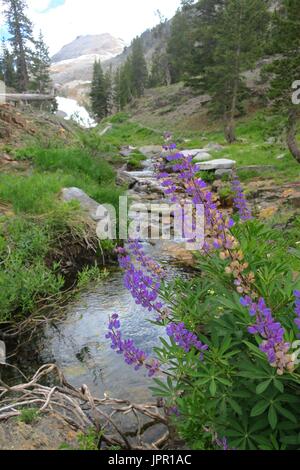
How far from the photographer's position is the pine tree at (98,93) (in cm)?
7212

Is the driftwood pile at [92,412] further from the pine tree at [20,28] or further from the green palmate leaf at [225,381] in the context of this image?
the pine tree at [20,28]

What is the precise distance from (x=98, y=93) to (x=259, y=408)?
7802 centimetres

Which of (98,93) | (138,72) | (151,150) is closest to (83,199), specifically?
A: (151,150)

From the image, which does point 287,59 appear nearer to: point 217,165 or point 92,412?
point 217,165

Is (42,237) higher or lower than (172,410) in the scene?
higher

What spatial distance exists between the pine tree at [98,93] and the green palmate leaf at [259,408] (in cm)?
7467

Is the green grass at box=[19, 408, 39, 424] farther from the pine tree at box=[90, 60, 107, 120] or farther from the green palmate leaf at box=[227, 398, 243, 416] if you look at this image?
the pine tree at box=[90, 60, 107, 120]

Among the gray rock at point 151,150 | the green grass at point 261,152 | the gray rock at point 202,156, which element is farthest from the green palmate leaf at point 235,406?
the gray rock at point 151,150

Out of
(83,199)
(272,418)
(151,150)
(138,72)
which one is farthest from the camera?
(138,72)

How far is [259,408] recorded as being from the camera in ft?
6.93

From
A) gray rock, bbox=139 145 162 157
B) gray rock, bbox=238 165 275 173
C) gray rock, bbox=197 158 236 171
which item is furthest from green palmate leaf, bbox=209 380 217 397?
gray rock, bbox=139 145 162 157

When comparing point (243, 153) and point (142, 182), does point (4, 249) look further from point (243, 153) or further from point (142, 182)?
point (243, 153)

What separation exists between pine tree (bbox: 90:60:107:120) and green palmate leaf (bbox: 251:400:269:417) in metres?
74.7

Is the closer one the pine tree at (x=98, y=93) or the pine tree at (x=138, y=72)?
the pine tree at (x=98, y=93)
